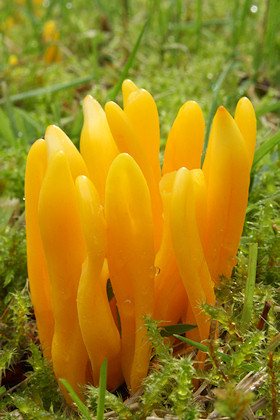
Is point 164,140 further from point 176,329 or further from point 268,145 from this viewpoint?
point 176,329

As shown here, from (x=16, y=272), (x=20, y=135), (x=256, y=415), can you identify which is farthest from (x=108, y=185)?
(x=20, y=135)

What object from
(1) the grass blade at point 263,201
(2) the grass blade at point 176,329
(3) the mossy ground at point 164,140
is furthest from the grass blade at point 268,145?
(2) the grass blade at point 176,329

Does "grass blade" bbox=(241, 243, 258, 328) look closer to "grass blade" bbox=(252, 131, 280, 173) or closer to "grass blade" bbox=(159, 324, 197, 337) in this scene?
"grass blade" bbox=(159, 324, 197, 337)

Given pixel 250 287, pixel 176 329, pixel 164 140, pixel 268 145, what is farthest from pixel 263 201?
pixel 164 140

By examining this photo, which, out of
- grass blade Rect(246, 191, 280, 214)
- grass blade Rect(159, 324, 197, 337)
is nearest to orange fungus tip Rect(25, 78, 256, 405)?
grass blade Rect(159, 324, 197, 337)

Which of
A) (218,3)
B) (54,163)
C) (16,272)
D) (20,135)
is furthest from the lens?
(218,3)

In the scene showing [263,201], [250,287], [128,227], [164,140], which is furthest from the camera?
[164,140]

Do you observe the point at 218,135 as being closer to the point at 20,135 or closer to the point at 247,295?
the point at 247,295
